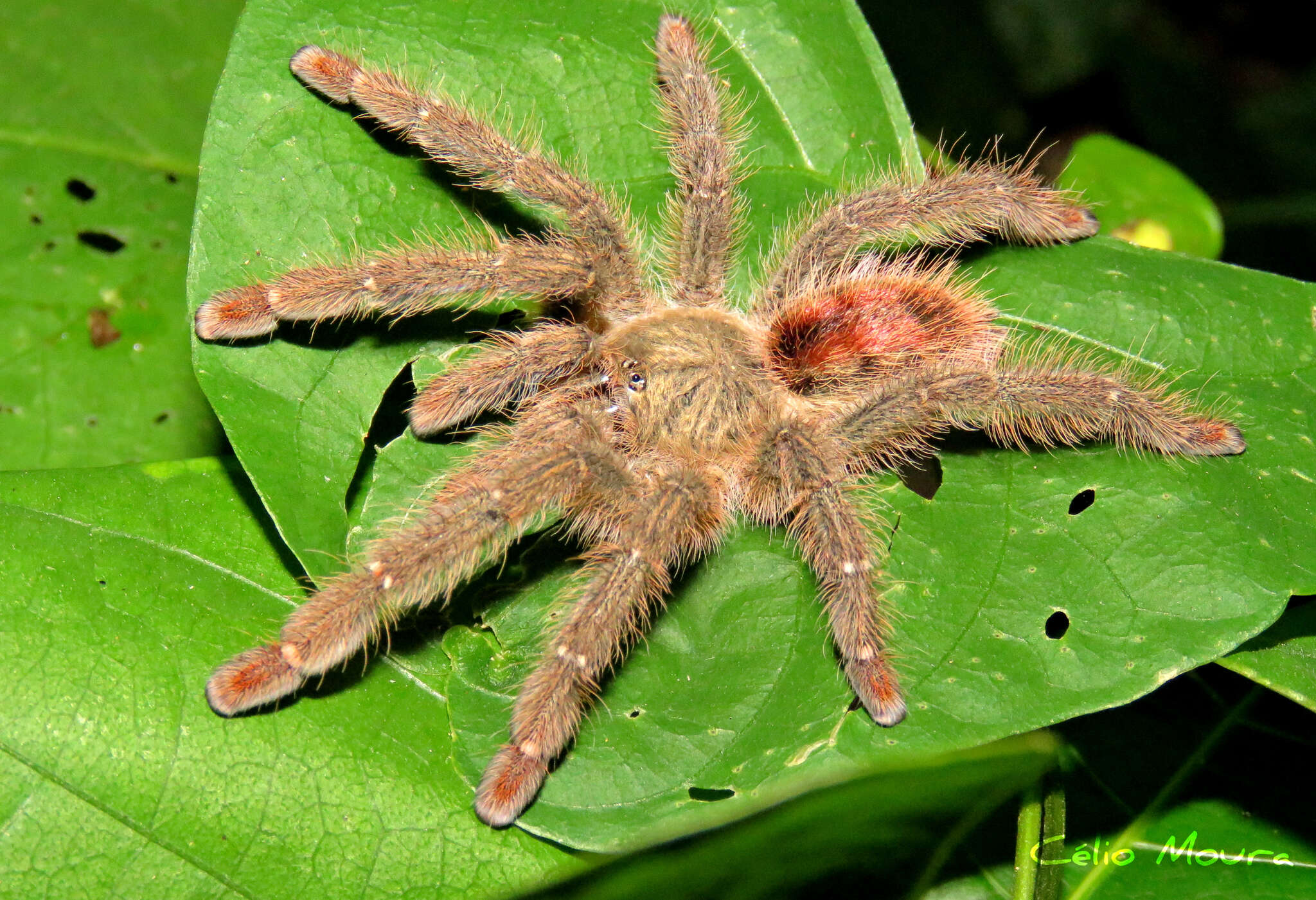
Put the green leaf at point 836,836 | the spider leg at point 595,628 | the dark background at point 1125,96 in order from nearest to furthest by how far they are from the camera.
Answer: the green leaf at point 836,836
the spider leg at point 595,628
the dark background at point 1125,96

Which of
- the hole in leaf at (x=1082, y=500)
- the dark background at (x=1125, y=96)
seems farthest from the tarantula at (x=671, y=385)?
the dark background at (x=1125, y=96)

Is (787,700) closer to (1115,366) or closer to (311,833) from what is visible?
(311,833)

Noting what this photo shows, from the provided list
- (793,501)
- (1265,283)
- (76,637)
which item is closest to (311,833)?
(76,637)

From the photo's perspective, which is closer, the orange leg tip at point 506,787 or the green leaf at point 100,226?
the orange leg tip at point 506,787

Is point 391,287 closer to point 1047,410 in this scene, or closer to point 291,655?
point 291,655

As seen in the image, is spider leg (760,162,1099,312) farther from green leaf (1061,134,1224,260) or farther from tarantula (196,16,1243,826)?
green leaf (1061,134,1224,260)

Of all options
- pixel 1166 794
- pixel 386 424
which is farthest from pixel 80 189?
pixel 1166 794

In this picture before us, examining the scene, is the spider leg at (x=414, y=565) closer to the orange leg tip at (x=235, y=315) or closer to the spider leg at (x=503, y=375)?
the spider leg at (x=503, y=375)

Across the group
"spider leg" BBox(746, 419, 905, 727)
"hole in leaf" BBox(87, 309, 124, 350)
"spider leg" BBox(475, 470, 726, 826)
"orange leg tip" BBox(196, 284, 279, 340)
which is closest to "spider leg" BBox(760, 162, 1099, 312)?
"spider leg" BBox(746, 419, 905, 727)
